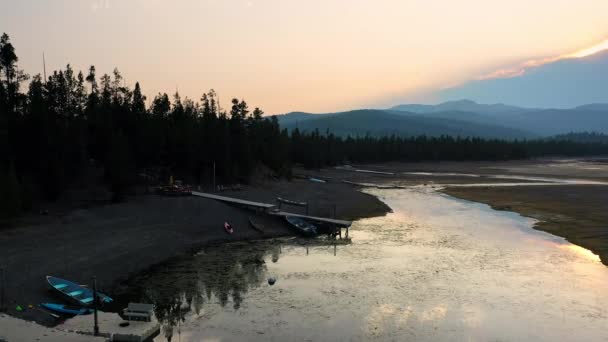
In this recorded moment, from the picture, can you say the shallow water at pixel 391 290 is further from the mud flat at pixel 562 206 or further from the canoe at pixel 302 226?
the canoe at pixel 302 226

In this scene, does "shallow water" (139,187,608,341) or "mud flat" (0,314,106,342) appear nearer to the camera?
"mud flat" (0,314,106,342)

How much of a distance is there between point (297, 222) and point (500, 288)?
28599mm

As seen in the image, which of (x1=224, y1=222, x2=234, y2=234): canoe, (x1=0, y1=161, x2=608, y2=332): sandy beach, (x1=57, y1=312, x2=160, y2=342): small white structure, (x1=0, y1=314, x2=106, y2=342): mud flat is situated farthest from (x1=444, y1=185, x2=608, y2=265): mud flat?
(x1=0, y1=314, x2=106, y2=342): mud flat

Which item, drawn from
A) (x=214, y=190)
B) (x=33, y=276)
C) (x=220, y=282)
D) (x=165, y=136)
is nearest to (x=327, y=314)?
(x=220, y=282)

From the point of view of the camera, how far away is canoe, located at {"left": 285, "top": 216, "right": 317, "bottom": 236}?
55062 millimetres

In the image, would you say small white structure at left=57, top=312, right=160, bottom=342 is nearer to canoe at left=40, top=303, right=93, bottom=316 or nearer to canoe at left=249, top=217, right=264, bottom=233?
canoe at left=40, top=303, right=93, bottom=316

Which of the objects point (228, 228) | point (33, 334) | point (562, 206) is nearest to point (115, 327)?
point (33, 334)

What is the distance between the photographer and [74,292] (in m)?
29.8

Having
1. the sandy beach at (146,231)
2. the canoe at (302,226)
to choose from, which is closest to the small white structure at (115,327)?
the sandy beach at (146,231)

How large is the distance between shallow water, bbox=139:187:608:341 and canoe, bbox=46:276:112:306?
3.43 meters

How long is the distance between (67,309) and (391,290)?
881 inches

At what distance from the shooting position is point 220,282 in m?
35.2

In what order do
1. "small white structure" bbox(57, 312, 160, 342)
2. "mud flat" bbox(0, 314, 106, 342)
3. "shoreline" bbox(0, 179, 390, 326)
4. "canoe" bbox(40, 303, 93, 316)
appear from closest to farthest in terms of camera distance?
"mud flat" bbox(0, 314, 106, 342)
"small white structure" bbox(57, 312, 160, 342)
"canoe" bbox(40, 303, 93, 316)
"shoreline" bbox(0, 179, 390, 326)

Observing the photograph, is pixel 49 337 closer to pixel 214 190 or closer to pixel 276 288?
pixel 276 288
